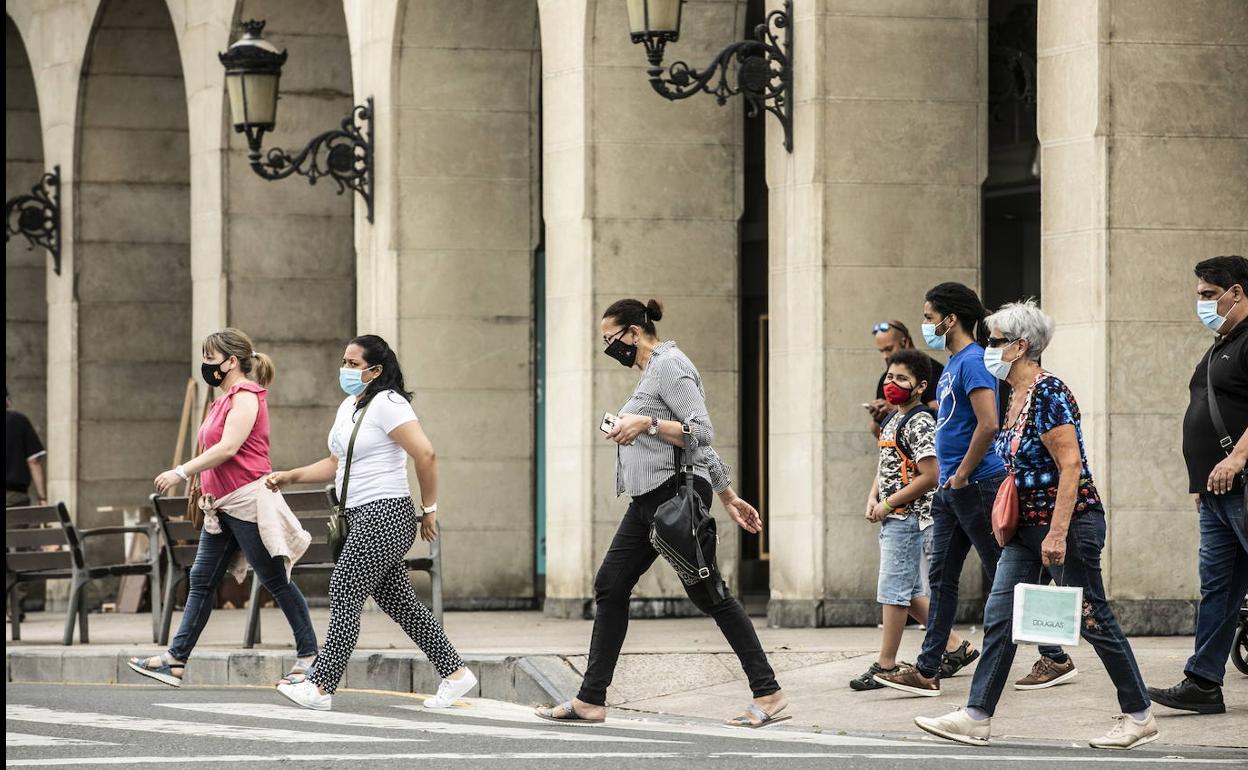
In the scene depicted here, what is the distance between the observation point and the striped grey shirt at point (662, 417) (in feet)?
33.4

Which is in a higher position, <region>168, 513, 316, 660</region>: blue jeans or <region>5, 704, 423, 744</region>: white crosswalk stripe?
<region>168, 513, 316, 660</region>: blue jeans

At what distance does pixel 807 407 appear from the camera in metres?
14.7

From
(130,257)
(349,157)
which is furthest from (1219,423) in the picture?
(130,257)

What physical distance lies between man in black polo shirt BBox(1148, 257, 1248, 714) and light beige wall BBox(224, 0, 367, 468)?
38.7ft

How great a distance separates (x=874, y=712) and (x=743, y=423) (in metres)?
9.45

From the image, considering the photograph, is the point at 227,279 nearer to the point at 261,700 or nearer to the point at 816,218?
the point at 816,218

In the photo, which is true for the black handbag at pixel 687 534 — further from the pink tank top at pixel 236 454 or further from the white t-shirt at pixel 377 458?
the pink tank top at pixel 236 454

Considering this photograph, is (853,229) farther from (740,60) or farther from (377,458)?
(377,458)

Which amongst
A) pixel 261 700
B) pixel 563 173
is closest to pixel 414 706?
pixel 261 700

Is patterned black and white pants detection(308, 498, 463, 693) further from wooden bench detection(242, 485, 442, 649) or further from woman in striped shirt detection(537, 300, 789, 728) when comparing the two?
wooden bench detection(242, 485, 442, 649)

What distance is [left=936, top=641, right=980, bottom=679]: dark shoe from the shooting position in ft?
37.0

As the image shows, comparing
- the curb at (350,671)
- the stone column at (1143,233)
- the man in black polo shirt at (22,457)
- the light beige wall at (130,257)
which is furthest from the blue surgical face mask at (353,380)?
the light beige wall at (130,257)

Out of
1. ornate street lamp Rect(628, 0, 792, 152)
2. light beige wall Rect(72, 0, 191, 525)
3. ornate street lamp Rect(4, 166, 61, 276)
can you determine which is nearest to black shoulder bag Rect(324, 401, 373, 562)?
ornate street lamp Rect(628, 0, 792, 152)

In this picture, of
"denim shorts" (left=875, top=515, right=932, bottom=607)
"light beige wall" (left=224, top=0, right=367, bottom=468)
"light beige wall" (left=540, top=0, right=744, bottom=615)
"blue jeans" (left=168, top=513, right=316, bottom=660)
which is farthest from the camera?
"light beige wall" (left=224, top=0, right=367, bottom=468)
